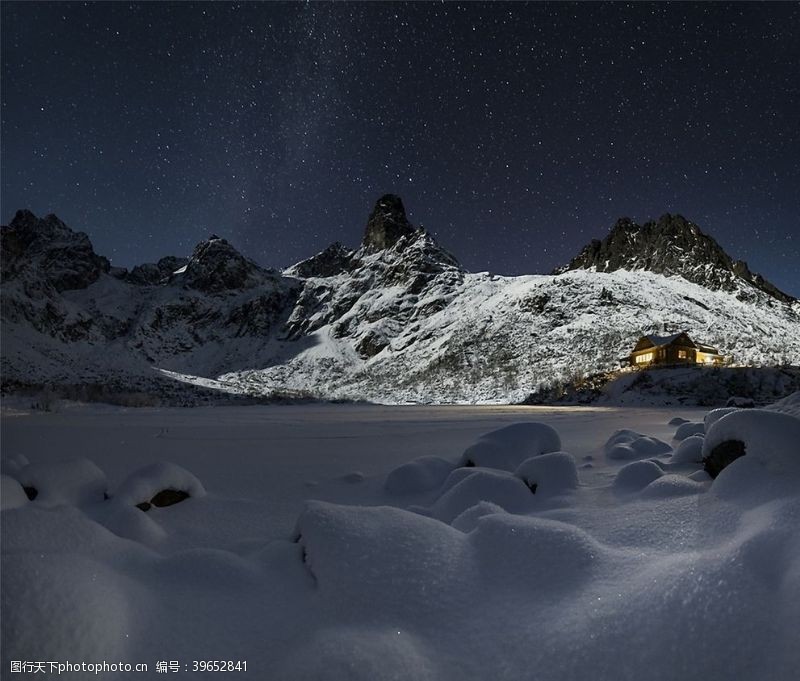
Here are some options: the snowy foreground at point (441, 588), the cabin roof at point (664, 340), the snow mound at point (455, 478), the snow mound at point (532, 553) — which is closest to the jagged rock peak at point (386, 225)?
the cabin roof at point (664, 340)

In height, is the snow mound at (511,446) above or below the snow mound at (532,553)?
below

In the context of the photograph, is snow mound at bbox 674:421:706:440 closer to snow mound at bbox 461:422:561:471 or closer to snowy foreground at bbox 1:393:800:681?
snow mound at bbox 461:422:561:471

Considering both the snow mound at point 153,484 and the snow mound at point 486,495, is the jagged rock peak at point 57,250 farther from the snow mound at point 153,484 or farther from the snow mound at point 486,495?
the snow mound at point 486,495

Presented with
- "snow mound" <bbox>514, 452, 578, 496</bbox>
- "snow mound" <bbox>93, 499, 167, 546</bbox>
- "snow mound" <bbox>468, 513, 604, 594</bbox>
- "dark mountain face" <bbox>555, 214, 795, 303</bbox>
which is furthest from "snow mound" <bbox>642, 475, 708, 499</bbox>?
"dark mountain face" <bbox>555, 214, 795, 303</bbox>

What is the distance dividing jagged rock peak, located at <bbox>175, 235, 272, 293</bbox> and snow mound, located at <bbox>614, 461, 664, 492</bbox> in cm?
19971

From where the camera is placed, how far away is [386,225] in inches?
7131

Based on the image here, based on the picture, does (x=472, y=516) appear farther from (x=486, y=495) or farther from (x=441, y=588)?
(x=441, y=588)

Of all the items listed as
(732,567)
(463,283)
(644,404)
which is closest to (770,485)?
(732,567)

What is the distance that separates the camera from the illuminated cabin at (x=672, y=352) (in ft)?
173

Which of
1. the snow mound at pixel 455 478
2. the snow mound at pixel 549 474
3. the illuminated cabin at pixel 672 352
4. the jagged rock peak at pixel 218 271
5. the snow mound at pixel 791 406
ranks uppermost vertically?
the jagged rock peak at pixel 218 271

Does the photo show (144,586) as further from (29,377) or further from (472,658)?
(29,377)

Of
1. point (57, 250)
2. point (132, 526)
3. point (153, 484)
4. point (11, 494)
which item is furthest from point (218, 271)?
point (132, 526)

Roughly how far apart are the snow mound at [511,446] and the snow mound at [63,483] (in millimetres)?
4775

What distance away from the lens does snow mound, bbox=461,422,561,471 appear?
6.24m
